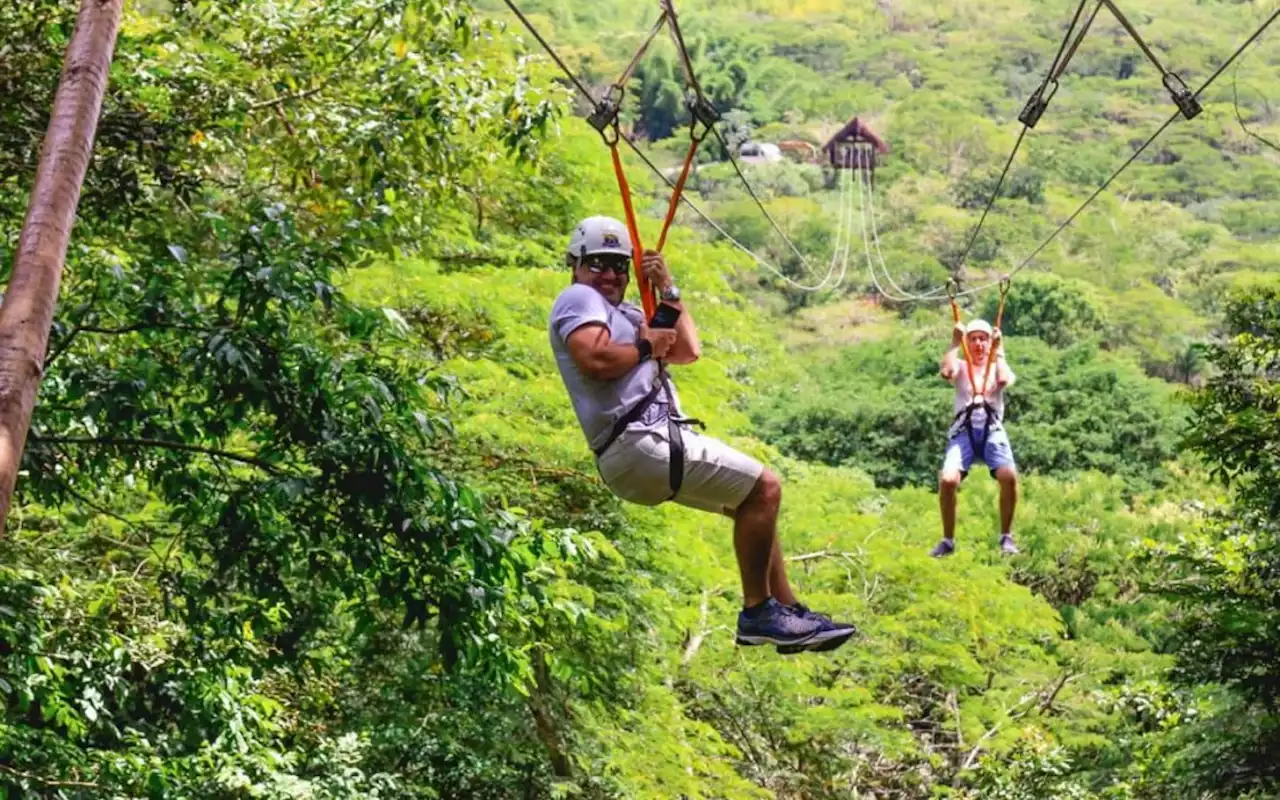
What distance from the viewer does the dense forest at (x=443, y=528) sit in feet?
16.6

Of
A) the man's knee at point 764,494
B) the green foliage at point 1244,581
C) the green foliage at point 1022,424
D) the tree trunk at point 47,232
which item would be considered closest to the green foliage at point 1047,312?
the green foliage at point 1022,424

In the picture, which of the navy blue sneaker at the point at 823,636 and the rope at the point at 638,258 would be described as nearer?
the rope at the point at 638,258

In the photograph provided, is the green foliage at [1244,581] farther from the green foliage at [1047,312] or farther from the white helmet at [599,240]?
the green foliage at [1047,312]

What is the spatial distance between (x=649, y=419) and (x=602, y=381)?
6.8 inches

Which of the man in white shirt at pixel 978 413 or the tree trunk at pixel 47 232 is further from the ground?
the tree trunk at pixel 47 232

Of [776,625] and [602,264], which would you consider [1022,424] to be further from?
[602,264]

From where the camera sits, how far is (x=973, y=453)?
809cm

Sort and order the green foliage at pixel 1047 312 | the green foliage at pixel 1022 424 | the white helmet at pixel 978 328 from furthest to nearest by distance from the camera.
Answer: the green foliage at pixel 1047 312 → the green foliage at pixel 1022 424 → the white helmet at pixel 978 328

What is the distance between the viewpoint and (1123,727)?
627 inches

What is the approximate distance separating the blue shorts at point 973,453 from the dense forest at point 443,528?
2.95 feet

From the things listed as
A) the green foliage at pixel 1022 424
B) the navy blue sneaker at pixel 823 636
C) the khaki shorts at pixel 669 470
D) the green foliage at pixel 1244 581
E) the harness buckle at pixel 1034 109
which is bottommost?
the green foliage at pixel 1022 424

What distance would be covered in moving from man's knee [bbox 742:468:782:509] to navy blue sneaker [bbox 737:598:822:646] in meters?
0.31

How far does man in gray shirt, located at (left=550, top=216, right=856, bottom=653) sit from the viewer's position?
4.25 meters

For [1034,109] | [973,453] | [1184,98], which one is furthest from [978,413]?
[1184,98]
